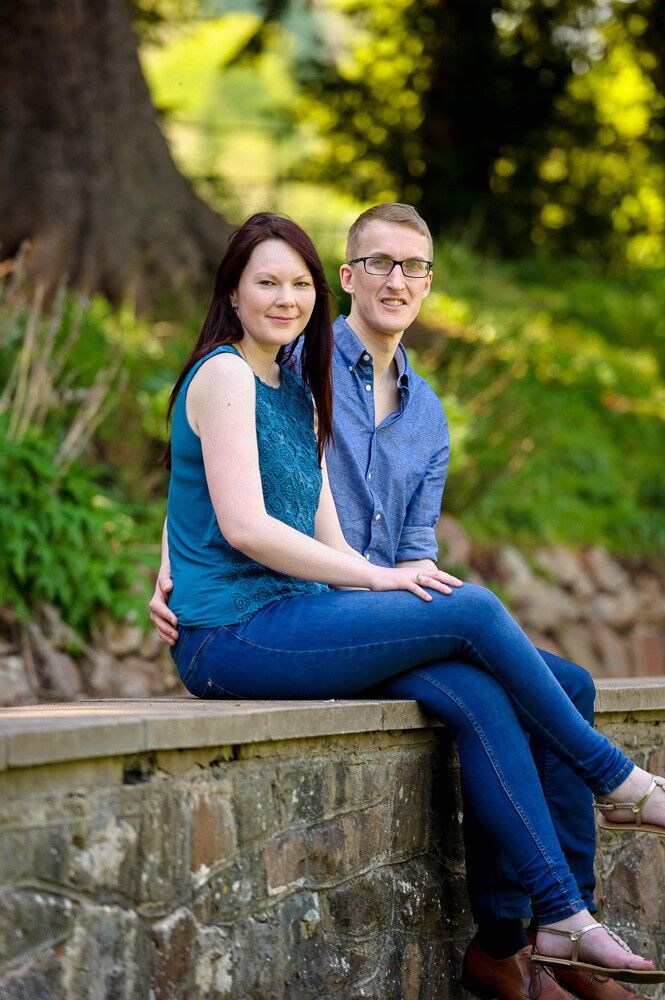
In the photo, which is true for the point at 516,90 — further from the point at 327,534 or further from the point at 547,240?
the point at 327,534

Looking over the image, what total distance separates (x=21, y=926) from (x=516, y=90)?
11170mm

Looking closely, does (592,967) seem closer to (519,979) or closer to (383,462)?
(519,979)

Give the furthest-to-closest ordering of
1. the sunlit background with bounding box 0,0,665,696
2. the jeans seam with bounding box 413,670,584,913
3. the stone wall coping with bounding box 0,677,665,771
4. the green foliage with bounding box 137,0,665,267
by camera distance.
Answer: the green foliage with bounding box 137,0,665,267, the sunlit background with bounding box 0,0,665,696, the jeans seam with bounding box 413,670,584,913, the stone wall coping with bounding box 0,677,665,771

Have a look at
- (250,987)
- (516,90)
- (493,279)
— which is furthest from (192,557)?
(516,90)

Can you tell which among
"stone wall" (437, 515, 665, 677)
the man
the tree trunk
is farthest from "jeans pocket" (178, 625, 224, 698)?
the tree trunk

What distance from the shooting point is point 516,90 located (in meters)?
12.6

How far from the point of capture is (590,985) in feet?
10.9

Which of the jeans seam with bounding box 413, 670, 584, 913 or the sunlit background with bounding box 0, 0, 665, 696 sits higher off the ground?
the sunlit background with bounding box 0, 0, 665, 696

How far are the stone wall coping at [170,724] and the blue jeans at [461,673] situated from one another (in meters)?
0.07

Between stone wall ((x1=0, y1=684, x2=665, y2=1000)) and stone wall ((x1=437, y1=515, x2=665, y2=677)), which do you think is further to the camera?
stone wall ((x1=437, y1=515, x2=665, y2=677))

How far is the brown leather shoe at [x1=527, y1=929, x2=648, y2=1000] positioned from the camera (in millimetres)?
3318

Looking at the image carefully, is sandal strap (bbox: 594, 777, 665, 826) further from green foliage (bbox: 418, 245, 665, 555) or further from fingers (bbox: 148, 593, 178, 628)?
green foliage (bbox: 418, 245, 665, 555)

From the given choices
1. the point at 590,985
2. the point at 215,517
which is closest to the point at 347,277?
the point at 215,517

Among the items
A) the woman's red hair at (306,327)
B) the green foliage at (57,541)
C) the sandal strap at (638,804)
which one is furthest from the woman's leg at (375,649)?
the green foliage at (57,541)
